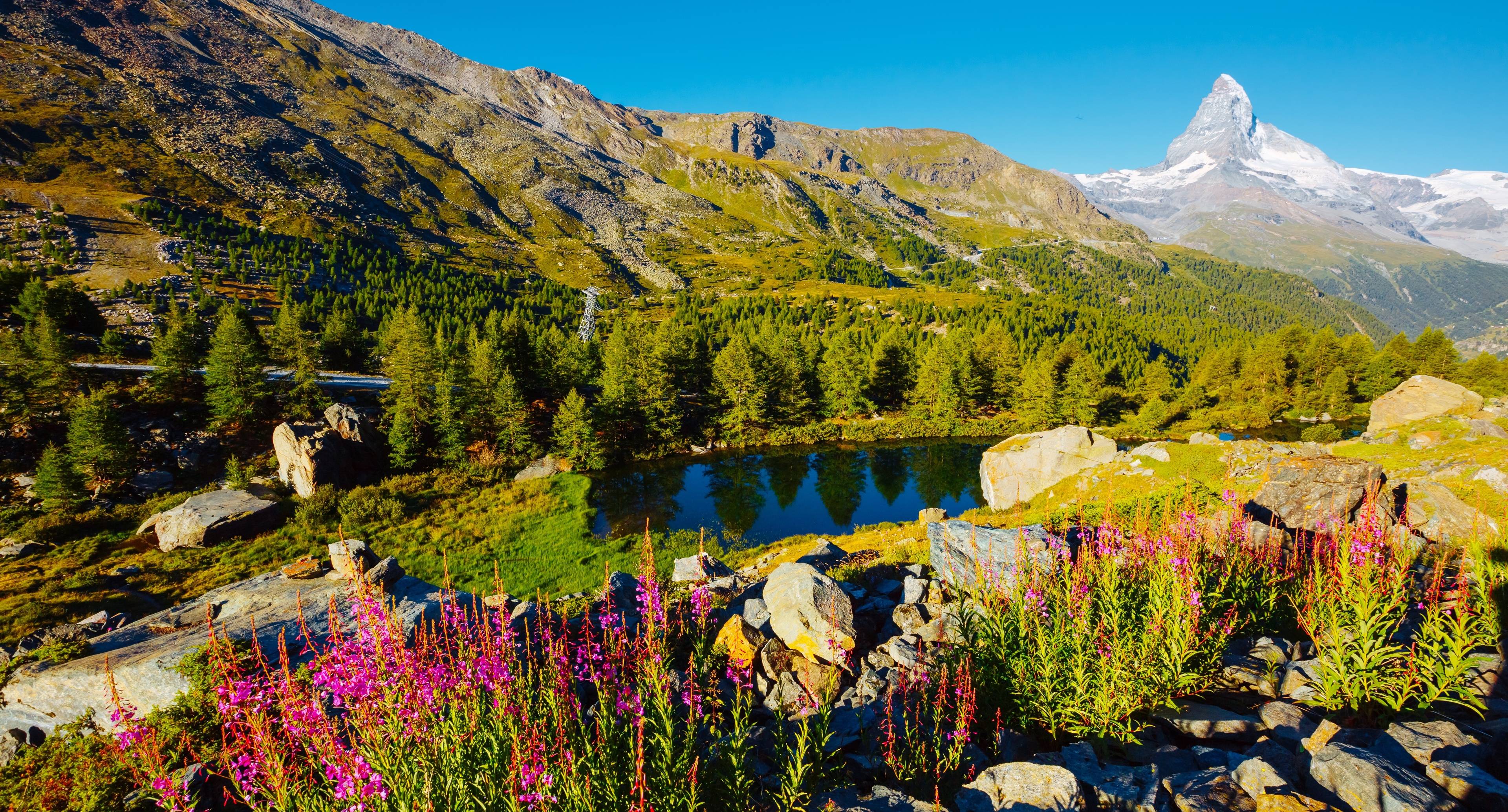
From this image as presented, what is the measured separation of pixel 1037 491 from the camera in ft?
104

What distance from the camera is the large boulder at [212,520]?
28500 mm

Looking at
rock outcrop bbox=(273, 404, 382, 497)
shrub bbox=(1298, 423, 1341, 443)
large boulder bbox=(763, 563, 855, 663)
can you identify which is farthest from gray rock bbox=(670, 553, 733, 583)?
shrub bbox=(1298, 423, 1341, 443)

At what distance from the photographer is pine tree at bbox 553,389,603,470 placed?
49.2m

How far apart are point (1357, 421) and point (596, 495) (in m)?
89.4

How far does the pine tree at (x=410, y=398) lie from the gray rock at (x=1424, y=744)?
168 feet

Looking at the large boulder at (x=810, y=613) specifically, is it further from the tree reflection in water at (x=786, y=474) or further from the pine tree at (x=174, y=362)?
the pine tree at (x=174, y=362)

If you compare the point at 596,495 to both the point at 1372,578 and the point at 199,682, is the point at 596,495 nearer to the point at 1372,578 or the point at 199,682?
the point at 199,682

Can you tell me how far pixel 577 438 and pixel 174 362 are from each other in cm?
3182

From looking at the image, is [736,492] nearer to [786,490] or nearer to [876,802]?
[786,490]

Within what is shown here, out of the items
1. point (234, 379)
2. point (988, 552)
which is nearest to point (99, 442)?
point (234, 379)

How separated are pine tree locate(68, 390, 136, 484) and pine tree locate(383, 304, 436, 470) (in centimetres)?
1454

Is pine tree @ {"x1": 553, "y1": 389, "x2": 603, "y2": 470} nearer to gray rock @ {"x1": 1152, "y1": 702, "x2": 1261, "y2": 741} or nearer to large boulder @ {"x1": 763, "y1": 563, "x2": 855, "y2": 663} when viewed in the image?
large boulder @ {"x1": 763, "y1": 563, "x2": 855, "y2": 663}

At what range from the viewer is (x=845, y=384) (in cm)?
7338

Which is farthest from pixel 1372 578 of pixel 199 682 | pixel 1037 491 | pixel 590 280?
pixel 590 280
